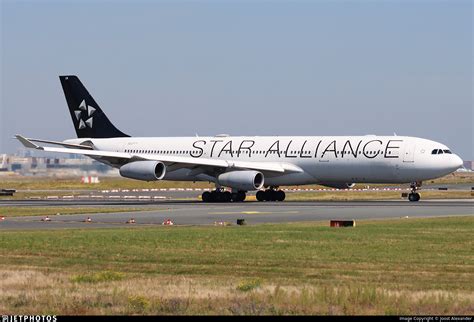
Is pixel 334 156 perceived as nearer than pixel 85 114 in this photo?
Yes

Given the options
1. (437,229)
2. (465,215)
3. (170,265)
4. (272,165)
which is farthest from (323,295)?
(272,165)

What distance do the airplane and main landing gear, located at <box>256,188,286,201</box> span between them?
0.07 metres

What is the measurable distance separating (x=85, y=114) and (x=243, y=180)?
17.4 metres

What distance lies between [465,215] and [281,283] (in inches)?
1006

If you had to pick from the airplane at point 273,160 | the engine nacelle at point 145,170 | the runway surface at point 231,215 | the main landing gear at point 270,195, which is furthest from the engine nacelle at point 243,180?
the runway surface at point 231,215

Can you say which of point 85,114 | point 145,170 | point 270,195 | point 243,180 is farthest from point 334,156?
point 85,114

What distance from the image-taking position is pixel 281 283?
21438 mm

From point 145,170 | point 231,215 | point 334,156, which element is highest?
point 334,156

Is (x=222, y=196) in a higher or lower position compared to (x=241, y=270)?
higher

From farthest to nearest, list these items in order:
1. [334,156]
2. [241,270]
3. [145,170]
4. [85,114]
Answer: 1. [85,114]
2. [145,170]
3. [334,156]
4. [241,270]

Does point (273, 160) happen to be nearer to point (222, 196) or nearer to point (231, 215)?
point (222, 196)

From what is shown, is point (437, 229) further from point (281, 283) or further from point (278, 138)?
point (278, 138)

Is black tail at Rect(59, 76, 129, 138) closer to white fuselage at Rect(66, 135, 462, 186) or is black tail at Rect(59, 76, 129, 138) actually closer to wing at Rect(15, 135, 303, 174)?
white fuselage at Rect(66, 135, 462, 186)

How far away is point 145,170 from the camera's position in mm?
63938
